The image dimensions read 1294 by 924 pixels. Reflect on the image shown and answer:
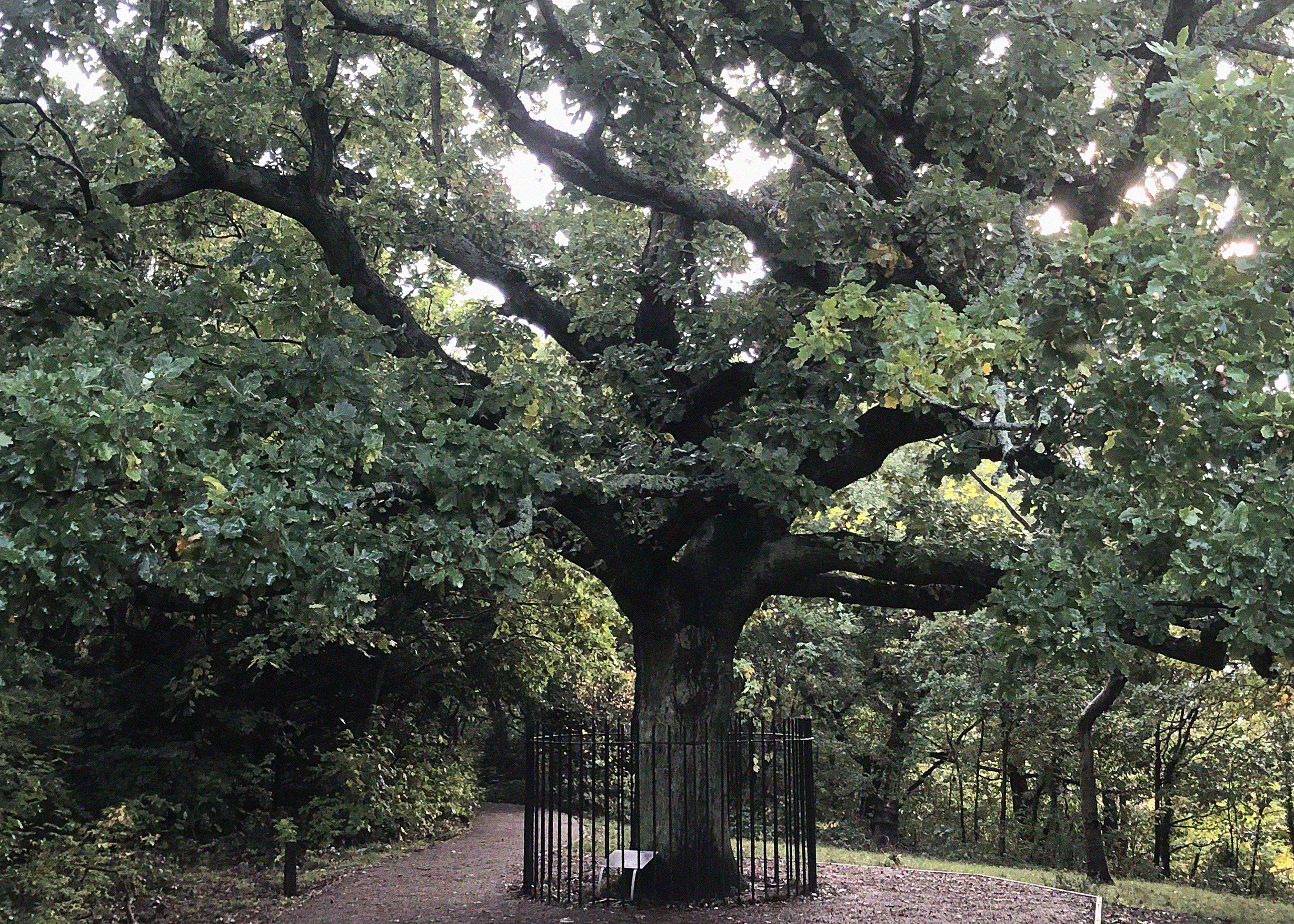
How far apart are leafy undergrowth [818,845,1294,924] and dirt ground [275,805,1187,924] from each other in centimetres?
54

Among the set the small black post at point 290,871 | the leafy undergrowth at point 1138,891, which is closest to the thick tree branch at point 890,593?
the leafy undergrowth at point 1138,891

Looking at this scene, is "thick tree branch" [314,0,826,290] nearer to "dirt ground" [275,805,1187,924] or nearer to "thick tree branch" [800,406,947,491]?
"thick tree branch" [800,406,947,491]

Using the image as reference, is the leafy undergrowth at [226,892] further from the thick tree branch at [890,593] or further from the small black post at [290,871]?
the thick tree branch at [890,593]

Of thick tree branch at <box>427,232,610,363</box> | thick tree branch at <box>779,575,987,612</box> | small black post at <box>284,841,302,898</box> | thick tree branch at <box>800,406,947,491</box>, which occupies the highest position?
thick tree branch at <box>427,232,610,363</box>

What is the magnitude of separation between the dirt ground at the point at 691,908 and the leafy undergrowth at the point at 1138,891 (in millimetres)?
543

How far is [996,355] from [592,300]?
17.6 ft

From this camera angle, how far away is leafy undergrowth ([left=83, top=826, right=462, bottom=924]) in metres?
8.48

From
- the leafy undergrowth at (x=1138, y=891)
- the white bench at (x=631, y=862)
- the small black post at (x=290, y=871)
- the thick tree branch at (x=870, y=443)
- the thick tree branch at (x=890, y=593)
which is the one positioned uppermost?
the thick tree branch at (x=870, y=443)

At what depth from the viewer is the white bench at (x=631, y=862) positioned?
869 centimetres

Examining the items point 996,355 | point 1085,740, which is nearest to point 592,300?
point 996,355

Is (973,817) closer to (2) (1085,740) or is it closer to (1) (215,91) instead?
(2) (1085,740)

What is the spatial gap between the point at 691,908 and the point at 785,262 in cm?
591

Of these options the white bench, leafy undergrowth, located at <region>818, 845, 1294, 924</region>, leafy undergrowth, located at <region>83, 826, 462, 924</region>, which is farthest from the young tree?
leafy undergrowth, located at <region>83, 826, 462, 924</region>

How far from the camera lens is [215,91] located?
834 centimetres
